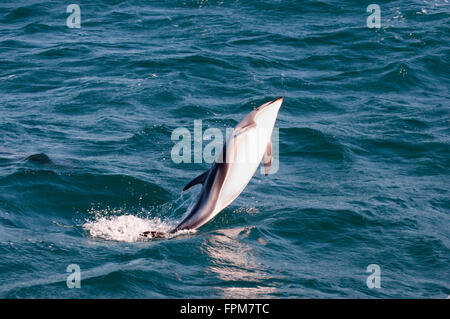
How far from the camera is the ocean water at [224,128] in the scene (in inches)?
484

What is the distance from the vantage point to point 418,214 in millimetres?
15156

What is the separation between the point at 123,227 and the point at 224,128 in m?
6.67

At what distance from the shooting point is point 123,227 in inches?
554

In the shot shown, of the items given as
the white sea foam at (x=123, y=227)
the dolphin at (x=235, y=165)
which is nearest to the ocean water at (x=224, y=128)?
the white sea foam at (x=123, y=227)

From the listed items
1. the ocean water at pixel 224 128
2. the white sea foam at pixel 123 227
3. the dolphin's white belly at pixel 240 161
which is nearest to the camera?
the ocean water at pixel 224 128

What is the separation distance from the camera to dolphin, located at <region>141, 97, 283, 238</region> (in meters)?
12.5

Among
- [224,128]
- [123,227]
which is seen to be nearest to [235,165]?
[123,227]

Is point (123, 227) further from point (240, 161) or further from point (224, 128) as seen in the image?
point (224, 128)

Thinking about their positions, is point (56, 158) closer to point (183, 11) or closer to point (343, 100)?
point (343, 100)

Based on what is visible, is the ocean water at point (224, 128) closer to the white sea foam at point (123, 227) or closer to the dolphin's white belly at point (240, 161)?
the white sea foam at point (123, 227)

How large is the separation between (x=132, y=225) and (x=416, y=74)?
13.6m

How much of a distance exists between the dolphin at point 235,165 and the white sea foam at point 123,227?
1580mm

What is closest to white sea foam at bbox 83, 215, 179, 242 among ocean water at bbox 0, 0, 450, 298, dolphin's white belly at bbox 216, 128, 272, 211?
ocean water at bbox 0, 0, 450, 298

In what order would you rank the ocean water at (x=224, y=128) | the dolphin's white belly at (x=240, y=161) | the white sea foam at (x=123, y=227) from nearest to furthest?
1. the ocean water at (x=224, y=128)
2. the dolphin's white belly at (x=240, y=161)
3. the white sea foam at (x=123, y=227)
